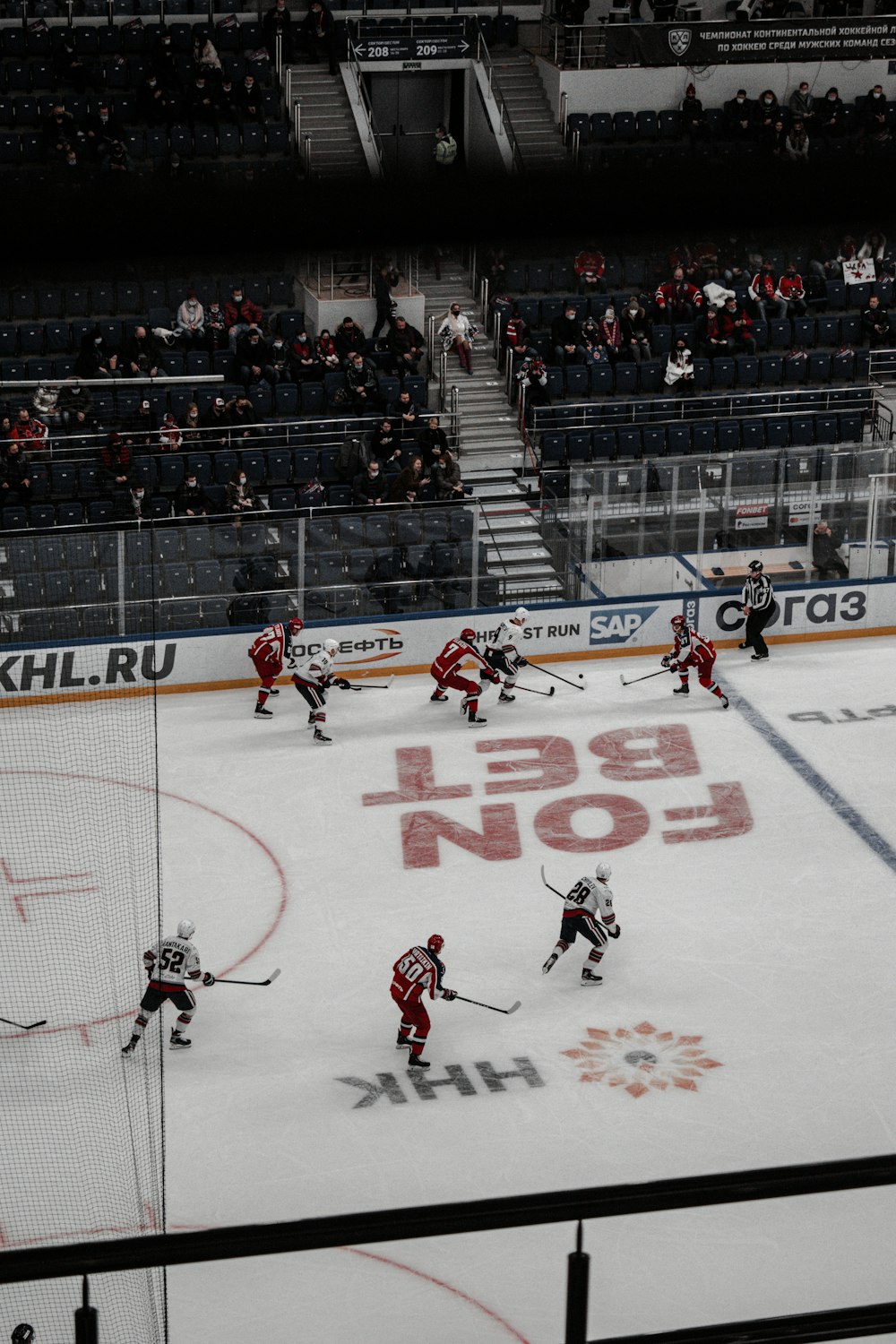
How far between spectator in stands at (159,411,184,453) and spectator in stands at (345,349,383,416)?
2.35m

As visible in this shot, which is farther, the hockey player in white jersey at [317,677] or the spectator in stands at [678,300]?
the spectator in stands at [678,300]

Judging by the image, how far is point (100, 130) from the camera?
21.1 meters

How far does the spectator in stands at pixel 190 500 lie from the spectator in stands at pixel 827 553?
643cm

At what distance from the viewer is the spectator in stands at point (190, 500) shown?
17.6m

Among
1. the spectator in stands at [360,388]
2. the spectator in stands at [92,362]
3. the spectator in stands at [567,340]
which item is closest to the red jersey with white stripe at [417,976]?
the spectator in stands at [92,362]

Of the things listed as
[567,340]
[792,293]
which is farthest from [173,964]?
[792,293]

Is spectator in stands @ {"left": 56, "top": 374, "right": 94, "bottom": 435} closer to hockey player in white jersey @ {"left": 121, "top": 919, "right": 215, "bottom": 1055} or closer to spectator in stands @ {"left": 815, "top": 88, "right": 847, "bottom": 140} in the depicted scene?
hockey player in white jersey @ {"left": 121, "top": 919, "right": 215, "bottom": 1055}

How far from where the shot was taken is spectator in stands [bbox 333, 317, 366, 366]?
67.3 feet

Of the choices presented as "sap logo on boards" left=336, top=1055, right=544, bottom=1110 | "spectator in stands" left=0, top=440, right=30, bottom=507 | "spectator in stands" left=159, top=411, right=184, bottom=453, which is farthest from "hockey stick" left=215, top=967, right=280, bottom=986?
"spectator in stands" left=159, top=411, right=184, bottom=453

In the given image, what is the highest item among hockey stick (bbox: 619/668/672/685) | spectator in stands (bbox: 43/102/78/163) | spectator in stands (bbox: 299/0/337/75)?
spectator in stands (bbox: 299/0/337/75)

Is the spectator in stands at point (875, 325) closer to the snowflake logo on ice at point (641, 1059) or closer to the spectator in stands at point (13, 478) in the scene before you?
the spectator in stands at point (13, 478)

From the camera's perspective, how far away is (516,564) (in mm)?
17453

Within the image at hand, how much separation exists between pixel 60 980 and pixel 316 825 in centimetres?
308

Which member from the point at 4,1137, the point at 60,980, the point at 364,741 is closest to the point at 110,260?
the point at 4,1137
